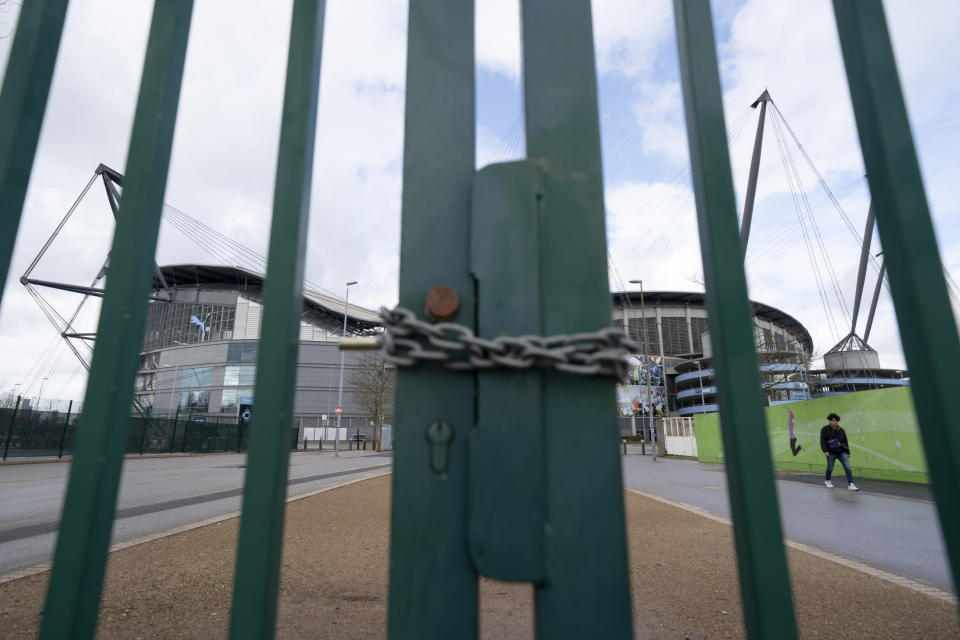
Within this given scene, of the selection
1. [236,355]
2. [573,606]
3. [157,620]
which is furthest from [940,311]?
[236,355]

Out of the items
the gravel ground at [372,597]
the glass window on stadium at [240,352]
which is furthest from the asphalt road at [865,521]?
the glass window on stadium at [240,352]

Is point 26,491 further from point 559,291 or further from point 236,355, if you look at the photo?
point 236,355

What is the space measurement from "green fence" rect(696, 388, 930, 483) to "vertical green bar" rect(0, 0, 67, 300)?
8836 millimetres

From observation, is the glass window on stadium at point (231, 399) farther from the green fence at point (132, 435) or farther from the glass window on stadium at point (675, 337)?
the glass window on stadium at point (675, 337)

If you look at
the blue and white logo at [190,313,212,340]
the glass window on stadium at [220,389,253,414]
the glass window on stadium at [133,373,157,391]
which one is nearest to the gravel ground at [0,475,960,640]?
the glass window on stadium at [220,389,253,414]

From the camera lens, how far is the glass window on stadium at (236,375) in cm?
4907

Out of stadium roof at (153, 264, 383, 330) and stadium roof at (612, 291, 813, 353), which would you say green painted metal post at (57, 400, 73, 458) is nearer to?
stadium roof at (153, 264, 383, 330)

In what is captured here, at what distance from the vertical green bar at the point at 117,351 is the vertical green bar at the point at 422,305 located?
50 cm

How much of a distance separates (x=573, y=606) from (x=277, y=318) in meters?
0.67

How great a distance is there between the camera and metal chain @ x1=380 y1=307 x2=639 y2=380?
0.76 metres

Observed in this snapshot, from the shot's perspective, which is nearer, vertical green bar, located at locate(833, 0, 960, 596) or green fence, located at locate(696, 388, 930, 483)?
vertical green bar, located at locate(833, 0, 960, 596)

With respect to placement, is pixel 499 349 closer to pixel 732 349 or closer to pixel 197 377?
pixel 732 349

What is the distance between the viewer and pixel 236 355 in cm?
4972

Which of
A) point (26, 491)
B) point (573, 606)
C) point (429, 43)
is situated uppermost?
point (429, 43)
